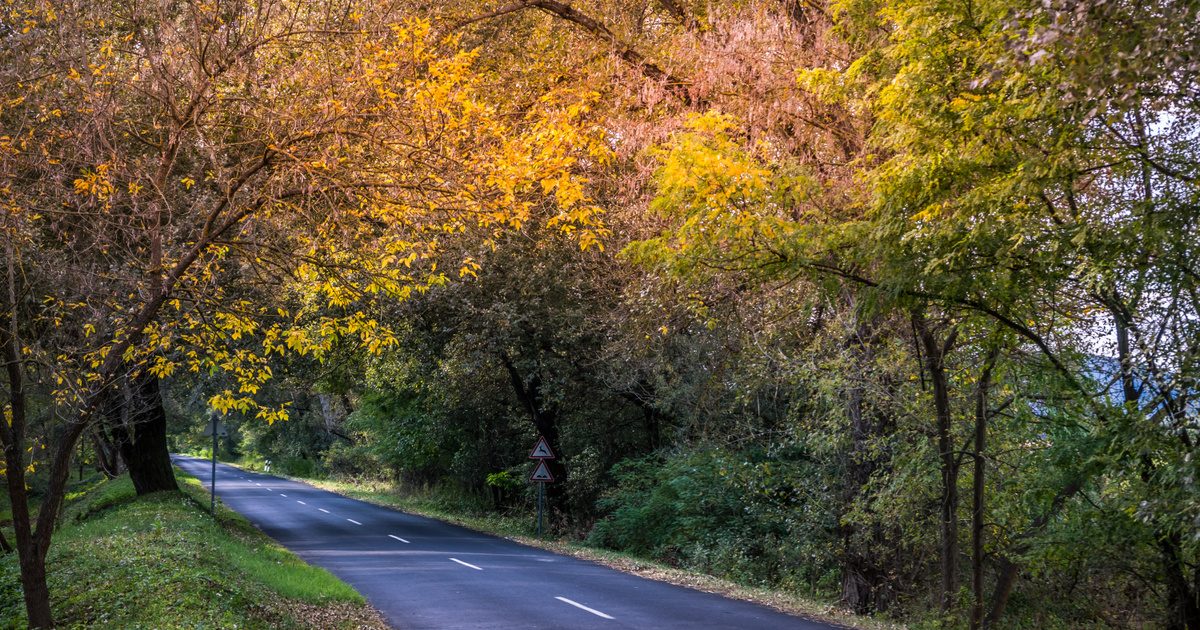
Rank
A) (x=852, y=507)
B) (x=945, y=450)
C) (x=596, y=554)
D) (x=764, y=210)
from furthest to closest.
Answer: (x=596, y=554) → (x=852, y=507) → (x=945, y=450) → (x=764, y=210)

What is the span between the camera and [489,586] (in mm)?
16375

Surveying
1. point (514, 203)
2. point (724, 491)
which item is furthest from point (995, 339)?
point (724, 491)

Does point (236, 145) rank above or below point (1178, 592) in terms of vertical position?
above

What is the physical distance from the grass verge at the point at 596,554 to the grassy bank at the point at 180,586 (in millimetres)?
6222

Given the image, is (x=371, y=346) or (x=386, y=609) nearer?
(x=371, y=346)

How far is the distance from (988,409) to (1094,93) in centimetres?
618

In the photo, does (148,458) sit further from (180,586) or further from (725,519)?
(180,586)

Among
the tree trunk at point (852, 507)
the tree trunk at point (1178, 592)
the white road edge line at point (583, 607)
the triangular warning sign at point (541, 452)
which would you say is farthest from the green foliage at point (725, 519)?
the tree trunk at point (1178, 592)

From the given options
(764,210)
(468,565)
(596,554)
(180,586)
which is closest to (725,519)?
(596,554)

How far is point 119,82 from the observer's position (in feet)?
28.8

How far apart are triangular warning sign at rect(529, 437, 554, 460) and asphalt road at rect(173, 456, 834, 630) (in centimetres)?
244

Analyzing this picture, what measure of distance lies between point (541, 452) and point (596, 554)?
17.5ft

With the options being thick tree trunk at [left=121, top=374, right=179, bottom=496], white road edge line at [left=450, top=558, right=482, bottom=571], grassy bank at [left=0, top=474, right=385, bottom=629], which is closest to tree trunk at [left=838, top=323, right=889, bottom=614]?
white road edge line at [left=450, top=558, right=482, bottom=571]

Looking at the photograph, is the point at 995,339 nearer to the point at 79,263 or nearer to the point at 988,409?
the point at 988,409
